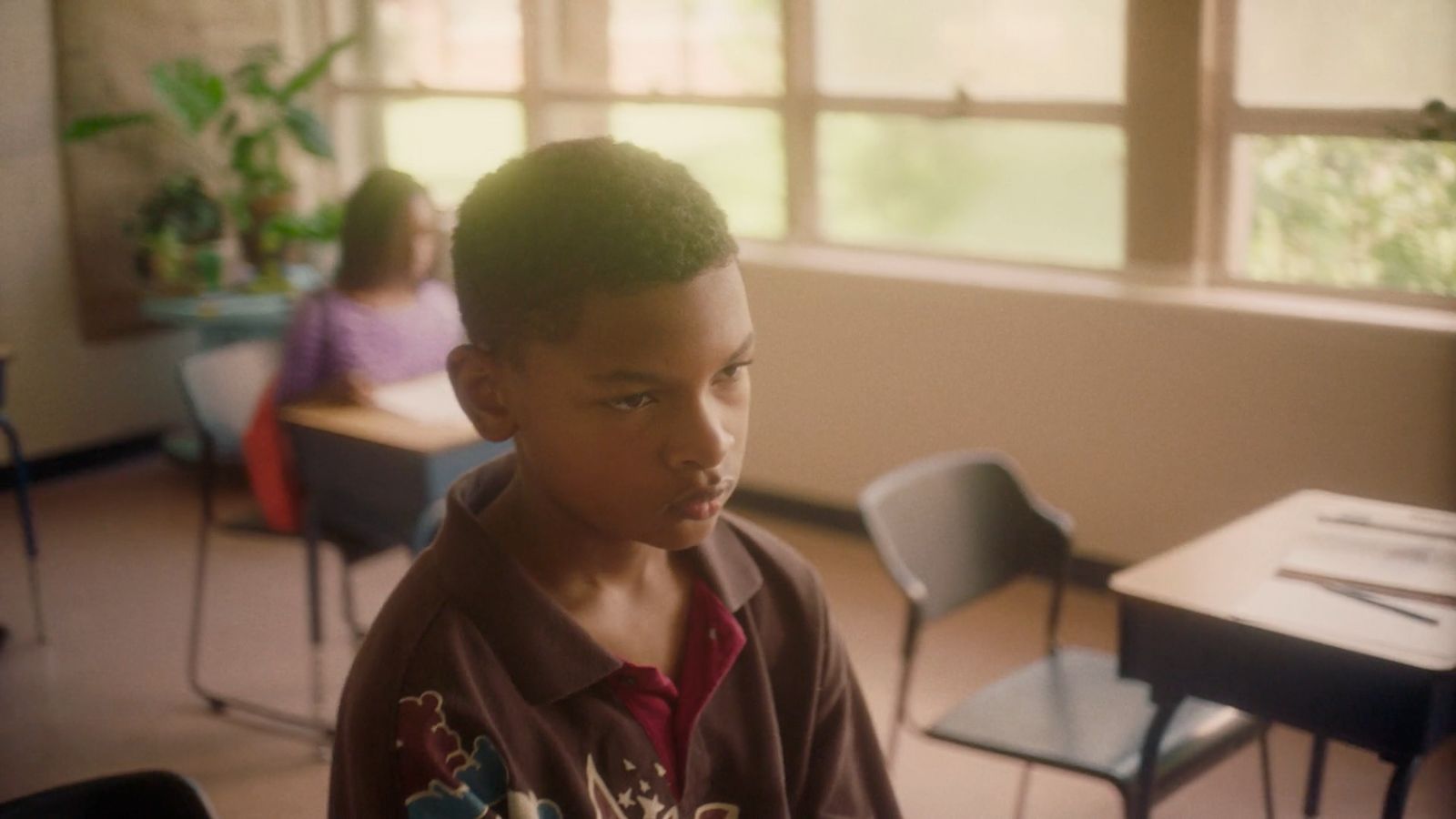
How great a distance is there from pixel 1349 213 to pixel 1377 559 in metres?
1.79

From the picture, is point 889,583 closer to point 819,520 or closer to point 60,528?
point 819,520

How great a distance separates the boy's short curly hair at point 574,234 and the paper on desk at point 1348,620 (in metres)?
1.08

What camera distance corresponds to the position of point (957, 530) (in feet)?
7.90

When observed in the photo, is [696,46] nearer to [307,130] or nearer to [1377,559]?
[307,130]

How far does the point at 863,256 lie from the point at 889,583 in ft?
3.36

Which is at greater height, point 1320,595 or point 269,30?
point 269,30

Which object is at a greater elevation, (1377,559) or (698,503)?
(698,503)

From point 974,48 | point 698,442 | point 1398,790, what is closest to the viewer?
point 698,442

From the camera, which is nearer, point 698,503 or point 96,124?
point 698,503

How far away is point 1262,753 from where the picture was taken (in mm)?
2348

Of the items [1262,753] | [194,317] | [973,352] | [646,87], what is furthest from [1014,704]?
[194,317]

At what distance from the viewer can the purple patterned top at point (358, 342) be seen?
3.22m

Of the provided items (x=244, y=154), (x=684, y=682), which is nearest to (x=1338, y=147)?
(x=684, y=682)

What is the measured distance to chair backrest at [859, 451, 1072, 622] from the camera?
230 cm
